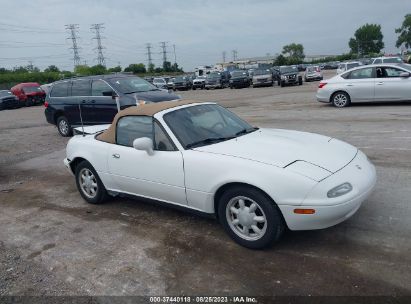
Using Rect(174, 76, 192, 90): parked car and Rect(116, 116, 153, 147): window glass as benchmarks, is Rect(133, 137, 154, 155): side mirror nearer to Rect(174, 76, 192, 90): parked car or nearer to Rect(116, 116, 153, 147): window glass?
Rect(116, 116, 153, 147): window glass

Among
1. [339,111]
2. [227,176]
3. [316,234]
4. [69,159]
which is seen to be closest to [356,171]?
[316,234]

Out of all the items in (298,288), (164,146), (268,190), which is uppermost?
(164,146)

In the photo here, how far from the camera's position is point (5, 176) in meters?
8.25

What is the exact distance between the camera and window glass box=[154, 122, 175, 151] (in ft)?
15.2

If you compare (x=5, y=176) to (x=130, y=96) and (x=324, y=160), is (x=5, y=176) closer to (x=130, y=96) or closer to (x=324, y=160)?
(x=130, y=96)

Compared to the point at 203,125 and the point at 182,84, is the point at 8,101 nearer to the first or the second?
the point at 182,84

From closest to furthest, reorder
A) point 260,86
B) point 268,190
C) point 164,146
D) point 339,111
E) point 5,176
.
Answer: point 268,190 < point 164,146 < point 5,176 < point 339,111 < point 260,86

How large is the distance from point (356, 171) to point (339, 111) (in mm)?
9673

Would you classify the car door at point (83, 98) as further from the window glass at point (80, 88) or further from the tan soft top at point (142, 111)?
the tan soft top at point (142, 111)

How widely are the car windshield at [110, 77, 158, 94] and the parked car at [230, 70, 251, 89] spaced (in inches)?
926

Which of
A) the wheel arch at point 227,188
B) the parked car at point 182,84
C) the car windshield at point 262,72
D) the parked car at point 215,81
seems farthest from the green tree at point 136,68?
the wheel arch at point 227,188

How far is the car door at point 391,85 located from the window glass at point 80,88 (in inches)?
363

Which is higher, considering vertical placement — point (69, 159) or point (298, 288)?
point (69, 159)

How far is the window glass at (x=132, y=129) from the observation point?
4969mm
